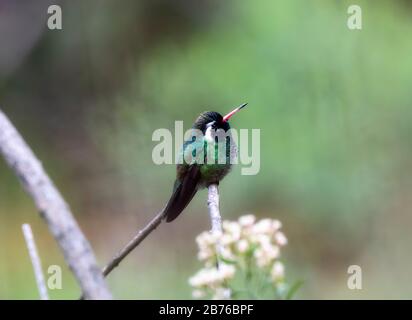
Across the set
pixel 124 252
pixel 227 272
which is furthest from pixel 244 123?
pixel 227 272

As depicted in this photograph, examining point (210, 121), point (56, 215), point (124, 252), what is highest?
point (210, 121)

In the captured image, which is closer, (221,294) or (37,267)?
(221,294)

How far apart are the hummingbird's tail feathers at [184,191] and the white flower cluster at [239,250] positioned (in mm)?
1686

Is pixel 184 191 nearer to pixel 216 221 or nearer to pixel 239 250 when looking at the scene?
pixel 216 221

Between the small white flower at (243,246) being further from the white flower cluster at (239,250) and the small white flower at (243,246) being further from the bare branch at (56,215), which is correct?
the bare branch at (56,215)

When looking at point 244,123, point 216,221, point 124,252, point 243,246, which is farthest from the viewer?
point 244,123

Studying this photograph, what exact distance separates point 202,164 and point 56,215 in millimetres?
2085

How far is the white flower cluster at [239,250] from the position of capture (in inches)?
41.7

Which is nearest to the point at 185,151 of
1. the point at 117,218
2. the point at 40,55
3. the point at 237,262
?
the point at 237,262

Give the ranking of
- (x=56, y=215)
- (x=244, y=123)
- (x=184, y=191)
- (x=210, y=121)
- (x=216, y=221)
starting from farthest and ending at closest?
(x=244, y=123) < (x=210, y=121) < (x=184, y=191) < (x=216, y=221) < (x=56, y=215)

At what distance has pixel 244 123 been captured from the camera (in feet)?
18.8

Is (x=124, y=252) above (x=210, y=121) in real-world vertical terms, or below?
below

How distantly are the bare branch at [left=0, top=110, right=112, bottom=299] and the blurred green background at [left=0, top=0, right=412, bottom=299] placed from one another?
3977mm

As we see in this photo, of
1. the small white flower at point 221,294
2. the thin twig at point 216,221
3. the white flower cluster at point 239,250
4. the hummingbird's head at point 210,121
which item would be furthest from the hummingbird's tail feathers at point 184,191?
the small white flower at point 221,294
